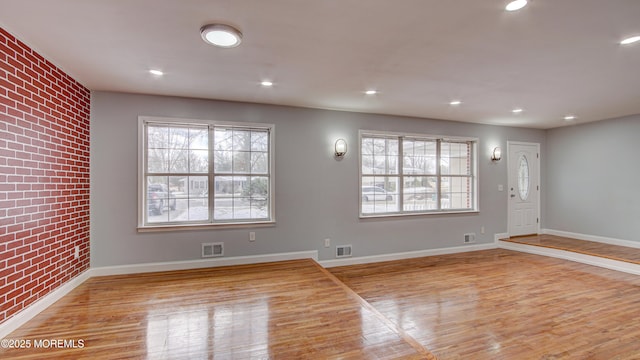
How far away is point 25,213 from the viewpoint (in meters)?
2.51

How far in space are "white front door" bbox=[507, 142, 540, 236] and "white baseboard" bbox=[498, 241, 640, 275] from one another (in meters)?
0.46

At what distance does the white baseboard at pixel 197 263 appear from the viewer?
3.79 meters

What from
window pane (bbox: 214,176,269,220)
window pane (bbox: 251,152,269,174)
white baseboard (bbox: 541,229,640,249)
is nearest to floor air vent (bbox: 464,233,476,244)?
white baseboard (bbox: 541,229,640,249)

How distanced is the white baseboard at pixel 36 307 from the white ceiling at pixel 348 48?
2.28 m

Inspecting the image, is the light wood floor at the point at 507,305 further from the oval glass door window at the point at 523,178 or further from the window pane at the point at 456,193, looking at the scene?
the oval glass door window at the point at 523,178

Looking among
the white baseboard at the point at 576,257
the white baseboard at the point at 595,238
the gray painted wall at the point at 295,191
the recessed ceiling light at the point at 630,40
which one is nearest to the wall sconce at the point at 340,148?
the gray painted wall at the point at 295,191

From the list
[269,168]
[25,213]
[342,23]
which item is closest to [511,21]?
[342,23]

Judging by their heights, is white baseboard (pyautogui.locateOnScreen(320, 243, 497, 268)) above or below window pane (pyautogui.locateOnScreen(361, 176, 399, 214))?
below

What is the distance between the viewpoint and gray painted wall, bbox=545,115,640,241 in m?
5.30

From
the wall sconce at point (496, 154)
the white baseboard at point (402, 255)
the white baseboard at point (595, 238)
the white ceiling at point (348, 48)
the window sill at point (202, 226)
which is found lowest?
the white baseboard at point (402, 255)

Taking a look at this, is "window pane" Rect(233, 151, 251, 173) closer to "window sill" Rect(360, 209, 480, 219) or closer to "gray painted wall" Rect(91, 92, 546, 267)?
"gray painted wall" Rect(91, 92, 546, 267)

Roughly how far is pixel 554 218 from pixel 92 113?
28.6 ft

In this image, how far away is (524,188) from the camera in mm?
6375

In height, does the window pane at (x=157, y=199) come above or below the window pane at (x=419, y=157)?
below
